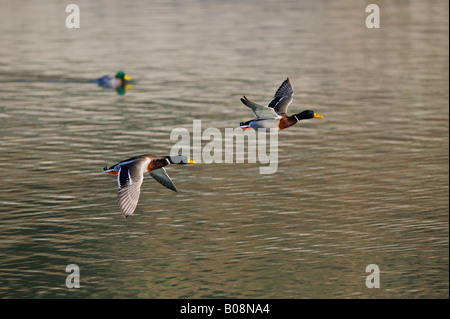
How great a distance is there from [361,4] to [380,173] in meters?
60.8

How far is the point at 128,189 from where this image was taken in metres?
17.7

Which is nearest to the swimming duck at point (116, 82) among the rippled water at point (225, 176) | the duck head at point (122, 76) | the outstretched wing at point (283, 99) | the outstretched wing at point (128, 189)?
the duck head at point (122, 76)

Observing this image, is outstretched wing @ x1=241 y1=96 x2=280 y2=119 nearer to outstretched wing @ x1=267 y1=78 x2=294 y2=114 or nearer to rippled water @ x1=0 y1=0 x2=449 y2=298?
outstretched wing @ x1=267 y1=78 x2=294 y2=114

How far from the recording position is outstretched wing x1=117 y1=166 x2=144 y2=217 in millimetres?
17344

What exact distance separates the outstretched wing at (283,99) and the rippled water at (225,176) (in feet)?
14.2

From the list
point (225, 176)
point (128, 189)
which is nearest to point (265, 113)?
point (128, 189)

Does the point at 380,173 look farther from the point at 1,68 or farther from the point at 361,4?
the point at 361,4

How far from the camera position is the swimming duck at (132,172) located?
57.2 ft

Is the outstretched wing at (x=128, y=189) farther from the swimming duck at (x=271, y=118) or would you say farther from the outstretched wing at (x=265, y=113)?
the outstretched wing at (x=265, y=113)

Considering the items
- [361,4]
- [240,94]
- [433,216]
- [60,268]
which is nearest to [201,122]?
[240,94]

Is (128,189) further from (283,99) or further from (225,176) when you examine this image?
(225,176)

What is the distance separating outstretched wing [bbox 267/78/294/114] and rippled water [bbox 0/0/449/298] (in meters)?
4.33

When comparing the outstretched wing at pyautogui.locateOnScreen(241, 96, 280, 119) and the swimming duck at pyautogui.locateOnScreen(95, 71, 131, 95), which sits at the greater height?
the swimming duck at pyautogui.locateOnScreen(95, 71, 131, 95)

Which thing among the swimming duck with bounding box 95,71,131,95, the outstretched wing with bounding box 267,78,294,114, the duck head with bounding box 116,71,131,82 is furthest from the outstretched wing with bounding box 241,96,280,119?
the duck head with bounding box 116,71,131,82
